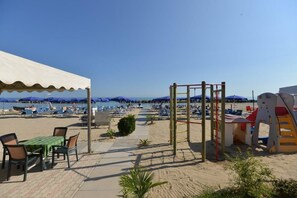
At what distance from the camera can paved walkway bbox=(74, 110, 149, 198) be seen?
13.7 feet

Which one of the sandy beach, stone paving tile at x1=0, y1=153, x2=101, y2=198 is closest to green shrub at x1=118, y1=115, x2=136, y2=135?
the sandy beach

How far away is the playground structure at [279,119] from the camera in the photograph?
24.9 feet

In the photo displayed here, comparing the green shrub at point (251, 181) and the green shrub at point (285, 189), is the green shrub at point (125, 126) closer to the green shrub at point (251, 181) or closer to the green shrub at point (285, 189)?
the green shrub at point (251, 181)

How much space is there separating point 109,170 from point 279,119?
6806 millimetres

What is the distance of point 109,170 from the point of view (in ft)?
17.8

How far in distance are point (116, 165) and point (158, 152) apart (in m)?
2.01

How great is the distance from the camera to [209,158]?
6.75m

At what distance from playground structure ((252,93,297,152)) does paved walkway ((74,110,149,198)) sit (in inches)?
211

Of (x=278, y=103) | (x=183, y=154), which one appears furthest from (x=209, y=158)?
(x=278, y=103)

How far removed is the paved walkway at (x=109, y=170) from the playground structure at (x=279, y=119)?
17.5ft

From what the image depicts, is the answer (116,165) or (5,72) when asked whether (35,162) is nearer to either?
(116,165)

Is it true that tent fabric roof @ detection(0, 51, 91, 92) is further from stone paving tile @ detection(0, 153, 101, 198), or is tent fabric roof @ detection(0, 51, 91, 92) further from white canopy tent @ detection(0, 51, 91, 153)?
stone paving tile @ detection(0, 153, 101, 198)

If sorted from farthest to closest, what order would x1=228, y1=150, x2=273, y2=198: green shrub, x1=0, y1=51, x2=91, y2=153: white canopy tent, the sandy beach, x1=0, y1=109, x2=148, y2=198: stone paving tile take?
the sandy beach < x1=0, y1=109, x2=148, y2=198: stone paving tile < x1=228, y1=150, x2=273, y2=198: green shrub < x1=0, y1=51, x2=91, y2=153: white canopy tent

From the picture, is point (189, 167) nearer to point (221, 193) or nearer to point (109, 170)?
point (221, 193)
